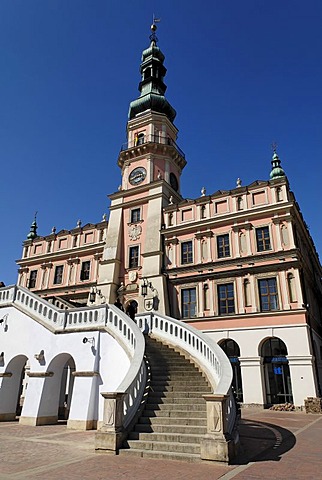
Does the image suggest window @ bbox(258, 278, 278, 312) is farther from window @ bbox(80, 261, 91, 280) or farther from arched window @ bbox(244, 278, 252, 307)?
window @ bbox(80, 261, 91, 280)

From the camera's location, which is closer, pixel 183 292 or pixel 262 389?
pixel 262 389

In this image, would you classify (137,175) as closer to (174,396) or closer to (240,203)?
(240,203)

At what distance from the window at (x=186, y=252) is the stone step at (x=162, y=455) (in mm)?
20729

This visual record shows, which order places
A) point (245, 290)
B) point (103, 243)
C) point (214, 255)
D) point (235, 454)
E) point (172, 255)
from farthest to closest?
point (103, 243) → point (172, 255) → point (214, 255) → point (245, 290) → point (235, 454)

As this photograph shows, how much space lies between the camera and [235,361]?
81.3 ft

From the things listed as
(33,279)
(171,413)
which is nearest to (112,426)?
(171,413)

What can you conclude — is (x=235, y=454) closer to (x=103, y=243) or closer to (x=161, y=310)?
(x=161, y=310)

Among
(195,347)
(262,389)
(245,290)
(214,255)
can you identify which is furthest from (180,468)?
(214,255)

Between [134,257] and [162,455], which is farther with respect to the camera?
[134,257]

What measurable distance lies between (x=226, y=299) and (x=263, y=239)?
5.24m

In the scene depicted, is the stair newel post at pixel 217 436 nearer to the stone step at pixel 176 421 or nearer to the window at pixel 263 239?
the stone step at pixel 176 421

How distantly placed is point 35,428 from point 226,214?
2014cm

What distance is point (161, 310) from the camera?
27281mm

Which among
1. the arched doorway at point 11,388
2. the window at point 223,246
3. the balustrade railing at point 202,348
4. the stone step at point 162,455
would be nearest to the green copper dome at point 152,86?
the window at point 223,246
